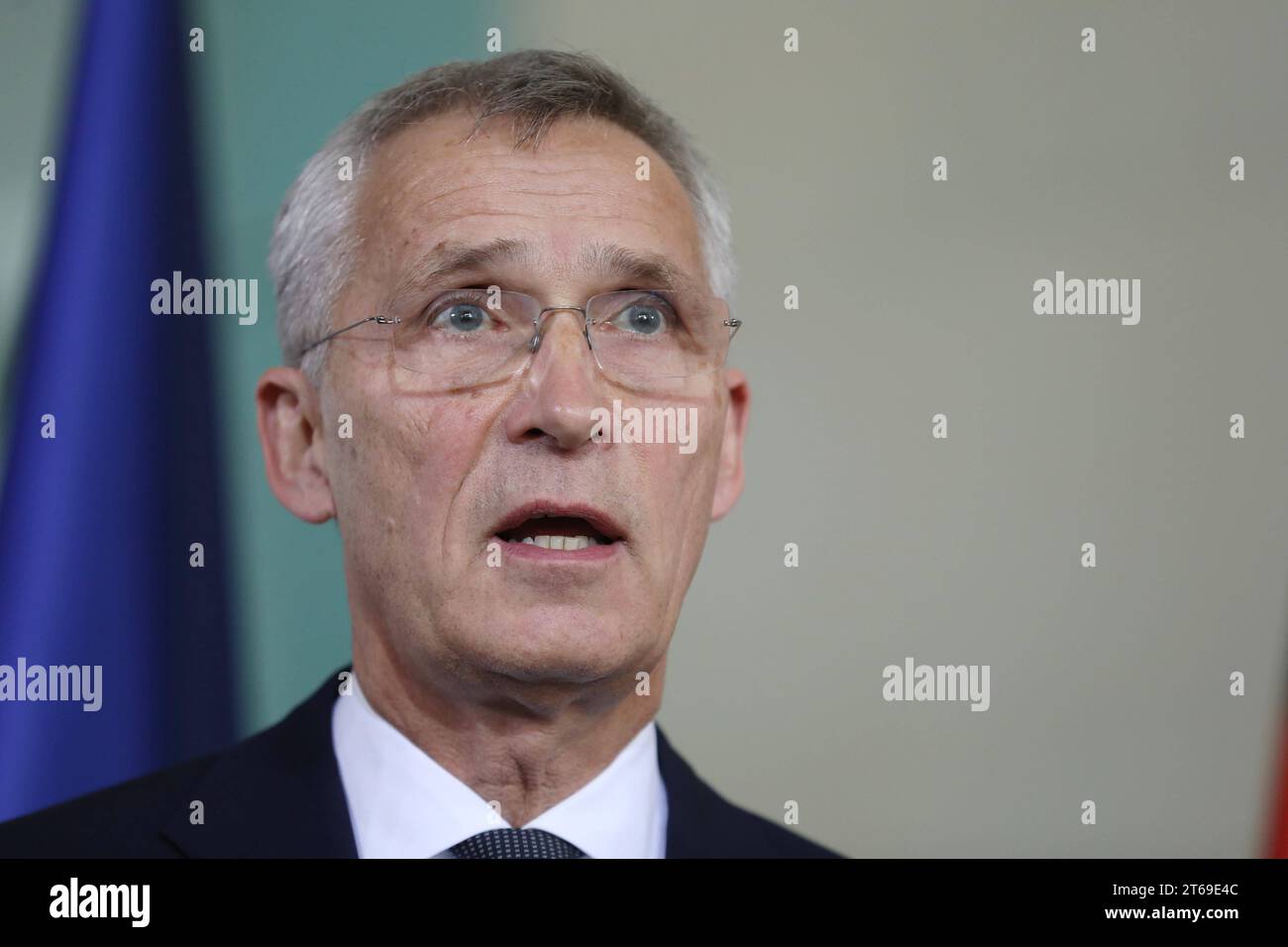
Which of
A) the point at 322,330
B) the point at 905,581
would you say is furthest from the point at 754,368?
the point at 322,330

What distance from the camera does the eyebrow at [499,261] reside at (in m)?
1.81

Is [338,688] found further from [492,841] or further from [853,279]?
[853,279]

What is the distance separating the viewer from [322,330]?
1912 millimetres

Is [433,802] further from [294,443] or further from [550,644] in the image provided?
[294,443]

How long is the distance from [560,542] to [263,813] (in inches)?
22.9

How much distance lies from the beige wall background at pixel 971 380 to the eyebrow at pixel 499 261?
0.40 meters

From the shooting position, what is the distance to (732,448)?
6.87 feet

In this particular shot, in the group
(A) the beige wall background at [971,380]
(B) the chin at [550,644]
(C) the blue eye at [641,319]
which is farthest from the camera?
(A) the beige wall background at [971,380]

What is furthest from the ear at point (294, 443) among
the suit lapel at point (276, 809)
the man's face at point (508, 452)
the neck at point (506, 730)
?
the suit lapel at point (276, 809)

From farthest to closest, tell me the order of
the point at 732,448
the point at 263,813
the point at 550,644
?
the point at 732,448
the point at 263,813
the point at 550,644

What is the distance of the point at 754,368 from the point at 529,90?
0.60 meters

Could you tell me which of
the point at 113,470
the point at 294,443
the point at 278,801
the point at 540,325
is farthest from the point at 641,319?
the point at 113,470

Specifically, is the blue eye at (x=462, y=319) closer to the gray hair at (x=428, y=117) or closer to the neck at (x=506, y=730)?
the gray hair at (x=428, y=117)

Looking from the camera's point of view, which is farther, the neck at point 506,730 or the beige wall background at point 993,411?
the beige wall background at point 993,411
